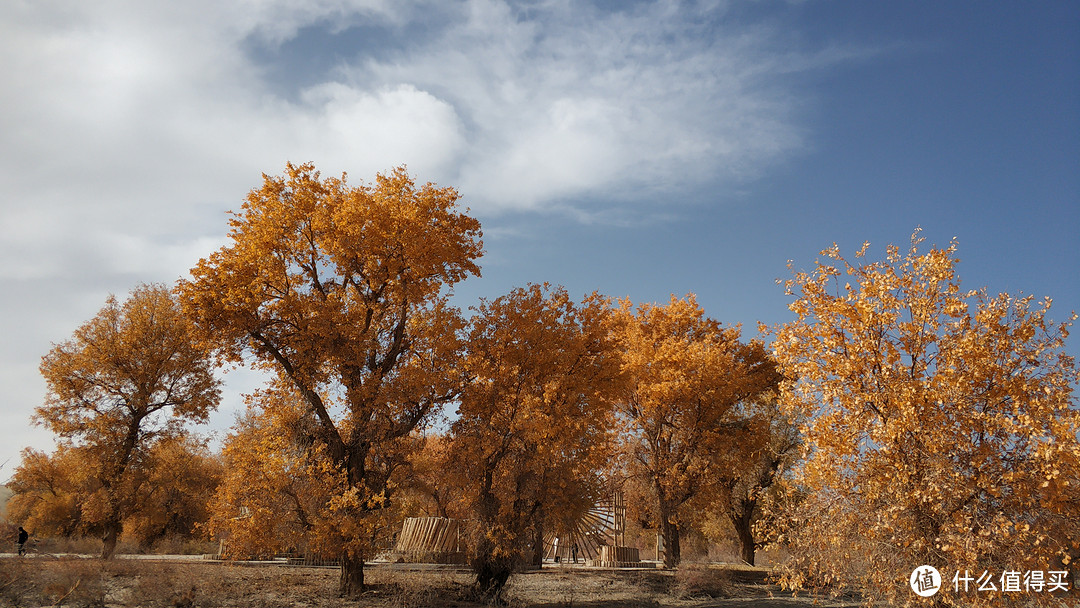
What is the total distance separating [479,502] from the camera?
56.8ft

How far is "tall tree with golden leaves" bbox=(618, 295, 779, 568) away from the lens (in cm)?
2702

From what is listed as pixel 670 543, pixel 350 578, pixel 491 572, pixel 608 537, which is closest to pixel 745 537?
pixel 608 537

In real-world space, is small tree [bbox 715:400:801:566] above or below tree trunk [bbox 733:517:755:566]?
above

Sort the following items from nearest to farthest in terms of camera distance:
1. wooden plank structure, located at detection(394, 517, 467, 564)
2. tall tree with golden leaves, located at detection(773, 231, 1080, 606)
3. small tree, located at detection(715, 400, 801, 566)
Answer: tall tree with golden leaves, located at detection(773, 231, 1080, 606), wooden plank structure, located at detection(394, 517, 467, 564), small tree, located at detection(715, 400, 801, 566)

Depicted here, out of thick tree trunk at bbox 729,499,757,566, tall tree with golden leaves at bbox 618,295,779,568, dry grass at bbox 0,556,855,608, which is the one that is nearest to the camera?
dry grass at bbox 0,556,855,608

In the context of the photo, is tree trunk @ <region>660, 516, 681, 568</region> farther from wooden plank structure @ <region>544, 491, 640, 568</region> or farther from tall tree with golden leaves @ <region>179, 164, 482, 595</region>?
tall tree with golden leaves @ <region>179, 164, 482, 595</region>

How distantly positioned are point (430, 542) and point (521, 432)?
413 inches

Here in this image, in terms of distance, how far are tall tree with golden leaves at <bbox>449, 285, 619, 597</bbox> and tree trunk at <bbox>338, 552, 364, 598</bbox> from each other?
10.3 ft

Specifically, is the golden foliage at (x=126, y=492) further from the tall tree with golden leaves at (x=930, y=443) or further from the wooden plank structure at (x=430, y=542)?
the tall tree with golden leaves at (x=930, y=443)

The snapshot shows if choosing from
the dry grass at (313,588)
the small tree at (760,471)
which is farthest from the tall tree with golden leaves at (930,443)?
the small tree at (760,471)

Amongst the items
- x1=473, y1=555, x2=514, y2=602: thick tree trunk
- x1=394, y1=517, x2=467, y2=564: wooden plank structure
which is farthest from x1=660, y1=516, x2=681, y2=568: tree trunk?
x1=473, y1=555, x2=514, y2=602: thick tree trunk

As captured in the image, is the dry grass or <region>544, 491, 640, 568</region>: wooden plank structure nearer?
the dry grass

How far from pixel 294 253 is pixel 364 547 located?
27.3 feet

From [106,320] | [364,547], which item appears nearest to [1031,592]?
[364,547]
